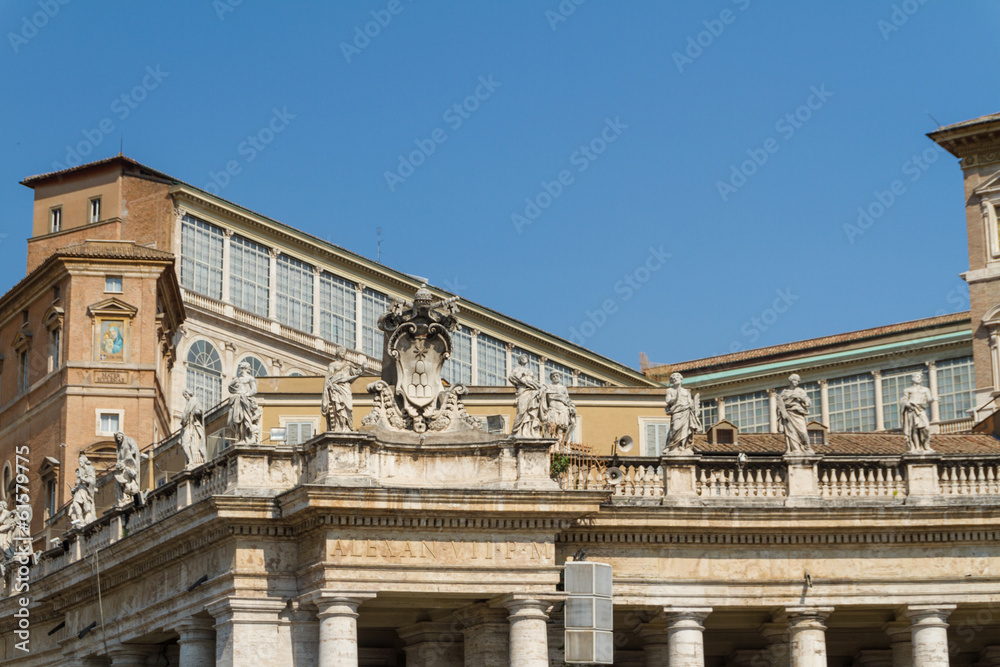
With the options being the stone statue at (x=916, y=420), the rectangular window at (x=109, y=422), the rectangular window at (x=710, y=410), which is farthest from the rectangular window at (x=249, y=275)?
the stone statue at (x=916, y=420)

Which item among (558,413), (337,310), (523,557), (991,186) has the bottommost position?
(523,557)

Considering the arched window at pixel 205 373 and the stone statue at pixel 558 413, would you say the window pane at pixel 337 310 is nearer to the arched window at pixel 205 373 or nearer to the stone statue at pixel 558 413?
the arched window at pixel 205 373

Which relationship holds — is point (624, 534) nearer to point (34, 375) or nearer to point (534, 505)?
point (534, 505)

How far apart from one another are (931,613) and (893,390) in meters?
59.2

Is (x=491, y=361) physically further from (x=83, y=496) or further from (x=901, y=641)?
(x=901, y=641)

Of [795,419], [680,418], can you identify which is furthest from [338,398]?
[795,419]

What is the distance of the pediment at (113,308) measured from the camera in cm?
8275

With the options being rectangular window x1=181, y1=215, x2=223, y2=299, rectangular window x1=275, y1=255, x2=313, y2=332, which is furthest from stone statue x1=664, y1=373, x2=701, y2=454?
rectangular window x1=275, y1=255, x2=313, y2=332

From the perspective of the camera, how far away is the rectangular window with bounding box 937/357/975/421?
321 feet

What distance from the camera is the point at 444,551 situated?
42062 millimetres

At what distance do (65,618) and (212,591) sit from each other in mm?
12190

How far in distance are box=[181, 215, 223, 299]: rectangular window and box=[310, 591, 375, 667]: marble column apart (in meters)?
53.6

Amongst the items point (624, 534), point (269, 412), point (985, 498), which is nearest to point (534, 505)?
point (624, 534)

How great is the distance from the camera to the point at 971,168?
7719 centimetres
